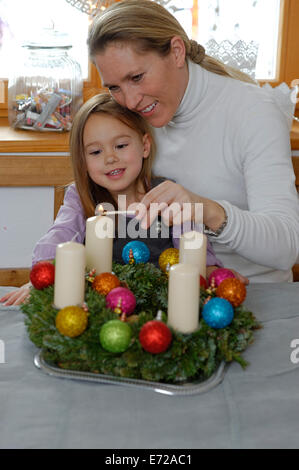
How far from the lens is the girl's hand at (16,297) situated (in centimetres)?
125

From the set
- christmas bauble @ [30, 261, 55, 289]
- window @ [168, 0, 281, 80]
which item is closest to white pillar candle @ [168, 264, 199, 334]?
christmas bauble @ [30, 261, 55, 289]

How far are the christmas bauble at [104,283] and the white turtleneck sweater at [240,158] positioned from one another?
0.40 metres

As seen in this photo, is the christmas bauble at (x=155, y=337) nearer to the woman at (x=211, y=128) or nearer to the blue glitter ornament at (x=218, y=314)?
the blue glitter ornament at (x=218, y=314)

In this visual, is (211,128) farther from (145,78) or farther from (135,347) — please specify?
(135,347)

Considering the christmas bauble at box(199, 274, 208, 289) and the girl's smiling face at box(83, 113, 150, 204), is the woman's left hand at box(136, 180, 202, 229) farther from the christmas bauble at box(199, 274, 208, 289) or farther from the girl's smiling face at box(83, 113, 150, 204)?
the girl's smiling face at box(83, 113, 150, 204)

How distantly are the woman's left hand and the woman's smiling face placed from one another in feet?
1.42

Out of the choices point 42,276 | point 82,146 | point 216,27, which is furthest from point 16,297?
point 216,27

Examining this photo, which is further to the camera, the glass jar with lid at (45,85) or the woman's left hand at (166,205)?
the glass jar with lid at (45,85)

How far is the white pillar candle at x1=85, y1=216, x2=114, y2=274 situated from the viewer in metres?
1.17

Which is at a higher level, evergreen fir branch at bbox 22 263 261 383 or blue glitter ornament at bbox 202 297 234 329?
blue glitter ornament at bbox 202 297 234 329

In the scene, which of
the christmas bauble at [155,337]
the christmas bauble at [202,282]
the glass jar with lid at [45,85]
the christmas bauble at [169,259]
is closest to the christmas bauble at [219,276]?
the christmas bauble at [202,282]

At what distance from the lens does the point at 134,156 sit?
1.65m
